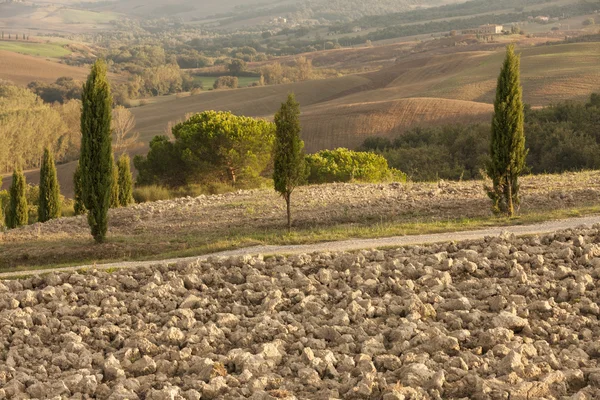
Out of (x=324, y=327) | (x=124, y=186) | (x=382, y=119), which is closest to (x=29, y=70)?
(x=382, y=119)

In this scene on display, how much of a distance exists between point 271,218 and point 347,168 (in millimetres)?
14424

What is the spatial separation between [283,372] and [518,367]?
2.55 m

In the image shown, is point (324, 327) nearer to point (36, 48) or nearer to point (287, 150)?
point (287, 150)

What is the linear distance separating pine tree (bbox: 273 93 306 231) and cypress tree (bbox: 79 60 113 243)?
4.33 meters

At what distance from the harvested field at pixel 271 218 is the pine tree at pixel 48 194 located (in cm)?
658

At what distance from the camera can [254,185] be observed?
34.8 metres

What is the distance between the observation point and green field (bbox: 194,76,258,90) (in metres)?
130

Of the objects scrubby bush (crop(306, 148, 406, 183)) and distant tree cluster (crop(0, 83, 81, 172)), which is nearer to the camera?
scrubby bush (crop(306, 148, 406, 183))

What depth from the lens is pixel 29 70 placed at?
5015 inches

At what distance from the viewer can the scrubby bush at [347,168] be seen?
33.7 meters

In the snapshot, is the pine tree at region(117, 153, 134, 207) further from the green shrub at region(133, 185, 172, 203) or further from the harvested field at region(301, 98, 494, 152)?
the harvested field at region(301, 98, 494, 152)

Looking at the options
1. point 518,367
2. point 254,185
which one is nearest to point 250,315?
point 518,367

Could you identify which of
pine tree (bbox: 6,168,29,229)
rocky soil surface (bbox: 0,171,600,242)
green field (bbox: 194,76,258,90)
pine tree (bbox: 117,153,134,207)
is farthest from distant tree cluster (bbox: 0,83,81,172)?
rocky soil surface (bbox: 0,171,600,242)

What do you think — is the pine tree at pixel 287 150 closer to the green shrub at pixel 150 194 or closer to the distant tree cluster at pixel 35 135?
the green shrub at pixel 150 194
